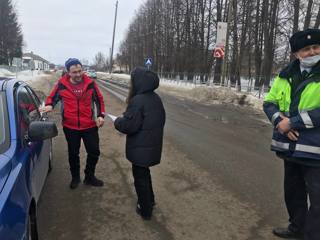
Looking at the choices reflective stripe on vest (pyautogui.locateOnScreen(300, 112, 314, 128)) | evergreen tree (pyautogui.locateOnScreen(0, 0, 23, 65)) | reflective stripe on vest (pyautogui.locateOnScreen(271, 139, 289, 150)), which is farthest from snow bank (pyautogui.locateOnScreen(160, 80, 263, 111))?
evergreen tree (pyautogui.locateOnScreen(0, 0, 23, 65))

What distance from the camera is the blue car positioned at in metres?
2.69

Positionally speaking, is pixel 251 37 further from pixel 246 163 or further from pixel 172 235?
pixel 172 235

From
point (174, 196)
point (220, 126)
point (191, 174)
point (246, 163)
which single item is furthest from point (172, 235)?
point (220, 126)

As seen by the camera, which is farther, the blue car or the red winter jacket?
the red winter jacket

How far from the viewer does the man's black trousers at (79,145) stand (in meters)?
5.56

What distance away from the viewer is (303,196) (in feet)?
13.5

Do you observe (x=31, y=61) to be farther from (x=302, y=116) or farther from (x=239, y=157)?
(x=302, y=116)

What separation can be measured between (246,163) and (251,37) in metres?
35.7

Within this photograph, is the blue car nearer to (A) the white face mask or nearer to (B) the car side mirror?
(B) the car side mirror

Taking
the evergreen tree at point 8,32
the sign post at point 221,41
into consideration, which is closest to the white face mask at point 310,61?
the sign post at point 221,41

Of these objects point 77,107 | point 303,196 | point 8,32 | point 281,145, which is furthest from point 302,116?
point 8,32

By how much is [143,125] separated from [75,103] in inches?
53.0

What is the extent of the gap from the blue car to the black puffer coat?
0.90 meters

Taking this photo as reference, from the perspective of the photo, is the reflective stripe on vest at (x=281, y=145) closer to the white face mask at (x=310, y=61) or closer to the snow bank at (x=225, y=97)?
the white face mask at (x=310, y=61)
